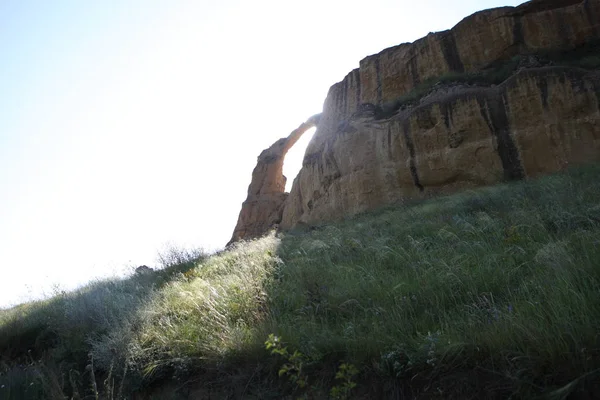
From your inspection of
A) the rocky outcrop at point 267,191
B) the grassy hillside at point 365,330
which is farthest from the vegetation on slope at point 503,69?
the rocky outcrop at point 267,191

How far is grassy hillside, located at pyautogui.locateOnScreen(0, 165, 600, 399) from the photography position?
2473 mm

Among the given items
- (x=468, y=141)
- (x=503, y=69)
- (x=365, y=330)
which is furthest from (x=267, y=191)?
(x=365, y=330)

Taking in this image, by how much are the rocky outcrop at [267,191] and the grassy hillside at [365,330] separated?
21893 mm

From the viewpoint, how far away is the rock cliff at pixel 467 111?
13320 mm

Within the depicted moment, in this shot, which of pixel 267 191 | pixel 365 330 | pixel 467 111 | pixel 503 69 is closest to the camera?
pixel 365 330

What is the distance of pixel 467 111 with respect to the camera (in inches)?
591

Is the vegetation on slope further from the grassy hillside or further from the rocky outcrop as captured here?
the rocky outcrop

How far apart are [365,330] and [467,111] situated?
13.9m

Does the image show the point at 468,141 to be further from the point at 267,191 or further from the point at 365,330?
the point at 267,191

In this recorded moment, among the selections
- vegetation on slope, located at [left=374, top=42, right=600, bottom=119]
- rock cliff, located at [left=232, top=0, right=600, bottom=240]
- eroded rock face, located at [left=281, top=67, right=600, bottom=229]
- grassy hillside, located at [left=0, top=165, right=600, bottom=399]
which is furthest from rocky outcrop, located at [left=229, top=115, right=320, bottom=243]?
grassy hillside, located at [left=0, top=165, right=600, bottom=399]

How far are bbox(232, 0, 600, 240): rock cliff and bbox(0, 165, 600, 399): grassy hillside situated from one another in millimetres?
7750

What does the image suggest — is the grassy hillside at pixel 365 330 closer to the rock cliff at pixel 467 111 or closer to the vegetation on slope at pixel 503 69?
the rock cliff at pixel 467 111

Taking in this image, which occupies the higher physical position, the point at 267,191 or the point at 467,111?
the point at 267,191

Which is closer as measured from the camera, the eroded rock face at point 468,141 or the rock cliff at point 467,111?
the eroded rock face at point 468,141
